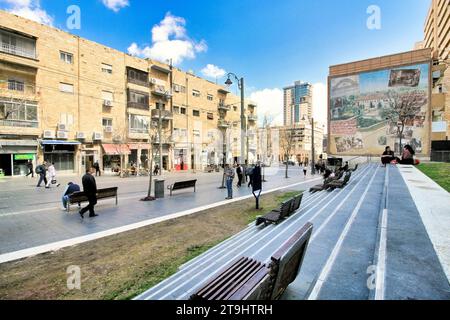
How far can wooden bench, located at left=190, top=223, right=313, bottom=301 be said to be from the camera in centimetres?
195

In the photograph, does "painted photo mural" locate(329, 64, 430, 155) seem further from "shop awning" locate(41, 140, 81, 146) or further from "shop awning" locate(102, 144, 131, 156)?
"shop awning" locate(41, 140, 81, 146)

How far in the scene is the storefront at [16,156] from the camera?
67.7 feet

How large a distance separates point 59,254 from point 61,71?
2673 cm

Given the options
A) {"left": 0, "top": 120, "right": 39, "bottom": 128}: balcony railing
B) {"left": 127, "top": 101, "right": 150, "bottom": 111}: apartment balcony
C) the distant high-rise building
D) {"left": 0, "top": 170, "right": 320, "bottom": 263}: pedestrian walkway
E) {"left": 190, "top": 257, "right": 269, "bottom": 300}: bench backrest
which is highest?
the distant high-rise building

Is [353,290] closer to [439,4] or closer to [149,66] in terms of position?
[149,66]

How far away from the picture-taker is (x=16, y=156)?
21188 mm

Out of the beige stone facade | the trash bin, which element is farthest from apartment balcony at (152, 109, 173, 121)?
the beige stone facade

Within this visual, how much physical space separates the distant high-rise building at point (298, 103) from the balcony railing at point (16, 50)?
119 m

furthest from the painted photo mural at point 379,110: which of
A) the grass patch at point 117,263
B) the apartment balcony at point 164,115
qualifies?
the grass patch at point 117,263

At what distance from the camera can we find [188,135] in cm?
3962

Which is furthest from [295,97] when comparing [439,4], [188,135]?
[188,135]

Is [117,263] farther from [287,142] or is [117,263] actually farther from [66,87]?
[287,142]

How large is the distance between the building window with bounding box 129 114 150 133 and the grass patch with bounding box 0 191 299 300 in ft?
89.4

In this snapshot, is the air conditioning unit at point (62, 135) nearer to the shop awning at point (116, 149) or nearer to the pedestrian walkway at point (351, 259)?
the shop awning at point (116, 149)
